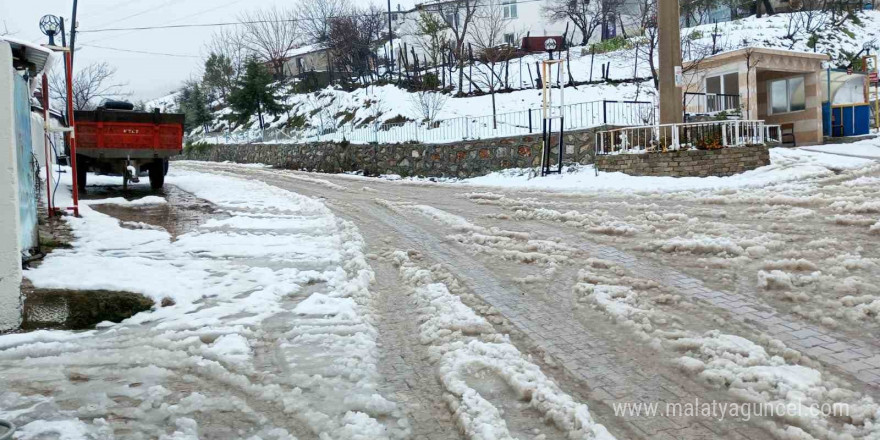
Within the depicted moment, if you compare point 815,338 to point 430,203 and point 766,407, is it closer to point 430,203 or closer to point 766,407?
point 766,407

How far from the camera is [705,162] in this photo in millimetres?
14930

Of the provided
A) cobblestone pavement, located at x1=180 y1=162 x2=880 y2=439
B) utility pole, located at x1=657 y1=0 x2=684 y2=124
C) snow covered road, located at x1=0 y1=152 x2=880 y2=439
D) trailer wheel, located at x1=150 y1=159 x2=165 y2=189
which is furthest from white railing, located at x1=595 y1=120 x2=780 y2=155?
trailer wheel, located at x1=150 y1=159 x2=165 y2=189

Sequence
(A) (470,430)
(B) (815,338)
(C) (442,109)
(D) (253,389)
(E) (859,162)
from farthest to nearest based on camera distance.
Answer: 1. (C) (442,109)
2. (E) (859,162)
3. (B) (815,338)
4. (D) (253,389)
5. (A) (470,430)

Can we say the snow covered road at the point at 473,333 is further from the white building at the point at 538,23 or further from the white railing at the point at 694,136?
the white building at the point at 538,23

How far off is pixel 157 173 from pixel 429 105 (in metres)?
16.3

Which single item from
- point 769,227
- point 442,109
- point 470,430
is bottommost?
point 470,430

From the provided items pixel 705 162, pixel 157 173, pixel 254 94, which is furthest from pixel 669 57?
pixel 254 94

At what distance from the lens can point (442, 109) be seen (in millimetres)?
30281

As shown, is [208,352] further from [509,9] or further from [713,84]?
[509,9]

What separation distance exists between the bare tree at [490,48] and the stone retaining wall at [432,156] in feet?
24.4

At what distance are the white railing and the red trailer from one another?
421 inches

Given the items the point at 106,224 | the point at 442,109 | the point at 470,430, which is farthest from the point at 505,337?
the point at 442,109

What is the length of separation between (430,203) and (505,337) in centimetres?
822

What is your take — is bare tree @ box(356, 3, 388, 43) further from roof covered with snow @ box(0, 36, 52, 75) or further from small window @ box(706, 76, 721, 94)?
roof covered with snow @ box(0, 36, 52, 75)
